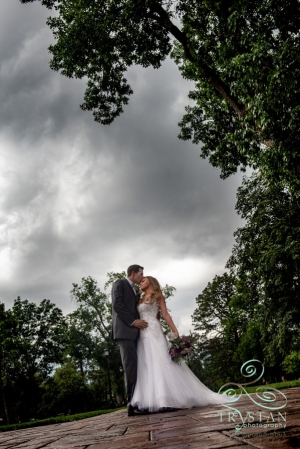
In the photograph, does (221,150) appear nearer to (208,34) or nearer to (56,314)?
(208,34)

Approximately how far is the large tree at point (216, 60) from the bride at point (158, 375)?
4523 mm

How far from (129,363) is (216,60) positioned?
326 inches

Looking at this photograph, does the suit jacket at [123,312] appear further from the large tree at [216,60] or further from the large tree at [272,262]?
the large tree at [272,262]

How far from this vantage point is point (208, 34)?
33.1 feet

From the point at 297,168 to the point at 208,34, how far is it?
522 cm

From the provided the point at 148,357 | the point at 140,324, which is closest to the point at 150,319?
the point at 140,324

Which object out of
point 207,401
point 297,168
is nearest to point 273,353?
point 297,168

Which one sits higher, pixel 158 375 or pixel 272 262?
pixel 272 262

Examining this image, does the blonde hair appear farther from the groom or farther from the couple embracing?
the groom

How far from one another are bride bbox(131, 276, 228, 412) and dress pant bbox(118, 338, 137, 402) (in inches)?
3.6

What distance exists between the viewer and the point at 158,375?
16.9ft

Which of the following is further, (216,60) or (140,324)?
(216,60)

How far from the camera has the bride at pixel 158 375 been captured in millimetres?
4930

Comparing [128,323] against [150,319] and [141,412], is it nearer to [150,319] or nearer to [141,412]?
[150,319]
